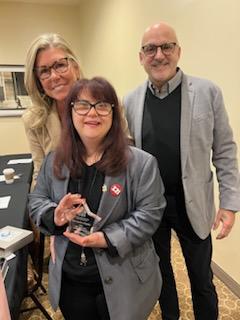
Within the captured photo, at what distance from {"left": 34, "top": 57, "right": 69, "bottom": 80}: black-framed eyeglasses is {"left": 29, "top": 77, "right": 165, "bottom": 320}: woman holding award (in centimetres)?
35

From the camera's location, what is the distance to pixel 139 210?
111cm

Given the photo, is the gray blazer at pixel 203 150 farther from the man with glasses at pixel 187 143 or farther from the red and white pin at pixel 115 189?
the red and white pin at pixel 115 189

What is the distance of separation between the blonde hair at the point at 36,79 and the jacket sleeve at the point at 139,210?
653 millimetres

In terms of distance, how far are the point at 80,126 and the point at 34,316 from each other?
1.59 metres

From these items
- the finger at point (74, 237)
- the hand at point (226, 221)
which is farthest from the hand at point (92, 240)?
the hand at point (226, 221)

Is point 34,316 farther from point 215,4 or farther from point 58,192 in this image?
point 215,4

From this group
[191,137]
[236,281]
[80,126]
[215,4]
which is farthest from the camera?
[236,281]

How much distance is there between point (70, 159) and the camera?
3.78 feet

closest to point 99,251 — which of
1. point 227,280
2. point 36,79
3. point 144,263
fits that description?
point 144,263

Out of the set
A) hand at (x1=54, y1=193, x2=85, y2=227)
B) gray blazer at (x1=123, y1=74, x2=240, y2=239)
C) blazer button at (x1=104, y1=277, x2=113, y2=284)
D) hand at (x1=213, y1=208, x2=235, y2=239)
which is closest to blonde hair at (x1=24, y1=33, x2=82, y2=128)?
gray blazer at (x1=123, y1=74, x2=240, y2=239)

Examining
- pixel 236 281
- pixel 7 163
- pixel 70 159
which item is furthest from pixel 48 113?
pixel 7 163

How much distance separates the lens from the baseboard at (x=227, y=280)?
2.14 metres

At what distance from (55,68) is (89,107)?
0.45m

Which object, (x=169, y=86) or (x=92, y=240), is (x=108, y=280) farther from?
(x=169, y=86)
